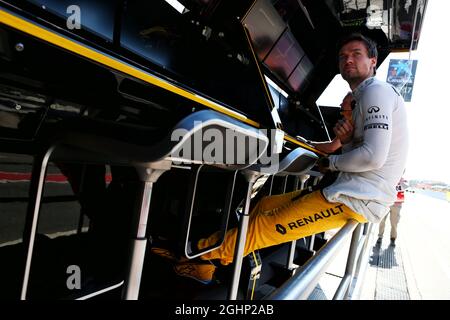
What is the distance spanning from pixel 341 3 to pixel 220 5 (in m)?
1.56

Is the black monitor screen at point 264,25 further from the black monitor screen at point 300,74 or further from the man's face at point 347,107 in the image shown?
the man's face at point 347,107

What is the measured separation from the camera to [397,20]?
2.94 m

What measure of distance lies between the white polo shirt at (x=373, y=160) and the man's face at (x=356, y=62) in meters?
0.14

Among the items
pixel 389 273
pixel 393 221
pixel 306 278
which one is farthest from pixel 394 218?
pixel 306 278

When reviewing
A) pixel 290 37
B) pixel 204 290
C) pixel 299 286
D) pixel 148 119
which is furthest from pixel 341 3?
pixel 299 286

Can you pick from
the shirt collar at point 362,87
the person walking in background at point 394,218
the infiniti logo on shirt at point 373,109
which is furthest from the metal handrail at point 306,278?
the person walking in background at point 394,218

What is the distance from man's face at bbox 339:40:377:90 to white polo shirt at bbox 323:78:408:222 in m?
0.14

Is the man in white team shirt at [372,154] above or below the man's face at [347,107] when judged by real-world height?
below

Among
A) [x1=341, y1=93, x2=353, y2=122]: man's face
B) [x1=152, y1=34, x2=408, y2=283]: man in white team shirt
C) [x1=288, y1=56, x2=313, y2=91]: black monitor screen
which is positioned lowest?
[x1=152, y1=34, x2=408, y2=283]: man in white team shirt

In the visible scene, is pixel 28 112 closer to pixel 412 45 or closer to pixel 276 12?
pixel 276 12

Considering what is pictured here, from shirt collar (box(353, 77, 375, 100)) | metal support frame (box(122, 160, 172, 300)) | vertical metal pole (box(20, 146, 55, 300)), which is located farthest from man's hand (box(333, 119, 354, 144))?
vertical metal pole (box(20, 146, 55, 300))

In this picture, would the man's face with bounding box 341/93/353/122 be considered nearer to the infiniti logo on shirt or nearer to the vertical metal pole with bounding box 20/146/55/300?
the infiniti logo on shirt

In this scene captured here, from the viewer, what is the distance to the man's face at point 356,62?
1.51 m

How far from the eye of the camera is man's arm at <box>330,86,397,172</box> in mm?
1237
